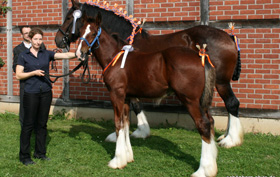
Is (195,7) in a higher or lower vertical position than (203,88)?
higher

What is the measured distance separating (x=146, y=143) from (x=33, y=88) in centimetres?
230

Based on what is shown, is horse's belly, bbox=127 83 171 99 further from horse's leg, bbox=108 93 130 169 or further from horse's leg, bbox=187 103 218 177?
horse's leg, bbox=187 103 218 177

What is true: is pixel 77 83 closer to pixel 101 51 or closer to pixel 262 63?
pixel 101 51

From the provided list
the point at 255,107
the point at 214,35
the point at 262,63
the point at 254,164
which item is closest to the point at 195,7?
the point at 214,35

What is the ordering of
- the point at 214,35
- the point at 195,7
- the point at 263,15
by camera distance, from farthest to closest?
the point at 195,7
the point at 263,15
the point at 214,35

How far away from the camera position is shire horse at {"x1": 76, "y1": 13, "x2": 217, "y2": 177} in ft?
12.0

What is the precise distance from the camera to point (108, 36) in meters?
4.51

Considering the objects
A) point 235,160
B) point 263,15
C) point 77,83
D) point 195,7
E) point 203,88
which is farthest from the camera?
point 77,83

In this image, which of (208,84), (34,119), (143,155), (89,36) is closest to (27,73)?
(34,119)

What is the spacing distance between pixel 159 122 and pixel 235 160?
254 cm

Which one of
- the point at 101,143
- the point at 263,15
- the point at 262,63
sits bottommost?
the point at 101,143

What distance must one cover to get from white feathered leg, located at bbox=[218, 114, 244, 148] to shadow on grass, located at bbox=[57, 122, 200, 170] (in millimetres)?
880

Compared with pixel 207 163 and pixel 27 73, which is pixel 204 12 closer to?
pixel 207 163

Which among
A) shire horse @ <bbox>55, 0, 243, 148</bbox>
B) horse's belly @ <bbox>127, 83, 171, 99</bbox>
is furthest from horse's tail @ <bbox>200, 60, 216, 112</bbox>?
shire horse @ <bbox>55, 0, 243, 148</bbox>
